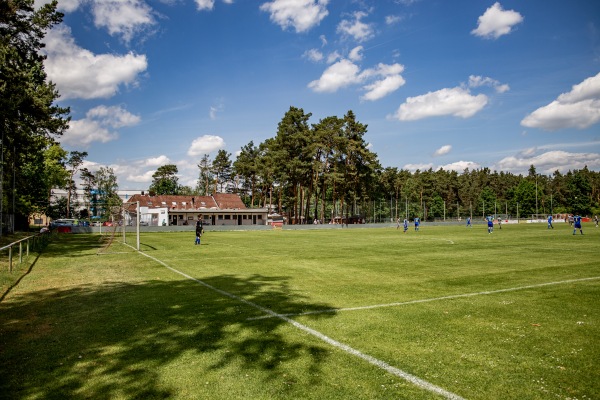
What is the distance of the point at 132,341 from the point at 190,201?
287ft

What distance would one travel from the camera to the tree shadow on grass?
199 inches

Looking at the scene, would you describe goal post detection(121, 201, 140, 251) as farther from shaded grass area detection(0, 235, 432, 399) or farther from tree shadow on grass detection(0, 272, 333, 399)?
tree shadow on grass detection(0, 272, 333, 399)

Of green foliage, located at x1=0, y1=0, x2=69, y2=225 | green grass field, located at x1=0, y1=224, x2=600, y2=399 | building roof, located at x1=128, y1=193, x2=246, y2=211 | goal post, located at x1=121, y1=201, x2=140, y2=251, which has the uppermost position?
green foliage, located at x1=0, y1=0, x2=69, y2=225

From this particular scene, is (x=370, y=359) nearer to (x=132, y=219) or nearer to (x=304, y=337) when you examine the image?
(x=304, y=337)

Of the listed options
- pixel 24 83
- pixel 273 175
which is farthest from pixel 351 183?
pixel 24 83

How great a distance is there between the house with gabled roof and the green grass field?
5493 cm

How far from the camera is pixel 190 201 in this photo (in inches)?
3565

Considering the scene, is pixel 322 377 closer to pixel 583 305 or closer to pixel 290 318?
pixel 290 318

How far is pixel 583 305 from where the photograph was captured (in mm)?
9000

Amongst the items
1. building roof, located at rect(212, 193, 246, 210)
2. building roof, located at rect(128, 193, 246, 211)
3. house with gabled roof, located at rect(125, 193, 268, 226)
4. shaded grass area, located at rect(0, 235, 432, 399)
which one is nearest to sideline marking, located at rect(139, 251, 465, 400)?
shaded grass area, located at rect(0, 235, 432, 399)

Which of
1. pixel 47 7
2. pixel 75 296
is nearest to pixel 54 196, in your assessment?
pixel 47 7

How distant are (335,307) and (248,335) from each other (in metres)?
2.91

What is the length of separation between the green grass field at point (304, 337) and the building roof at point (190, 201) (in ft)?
251

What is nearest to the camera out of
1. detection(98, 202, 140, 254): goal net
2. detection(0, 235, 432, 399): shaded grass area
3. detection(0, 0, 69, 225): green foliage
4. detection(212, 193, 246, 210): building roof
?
detection(0, 235, 432, 399): shaded grass area
